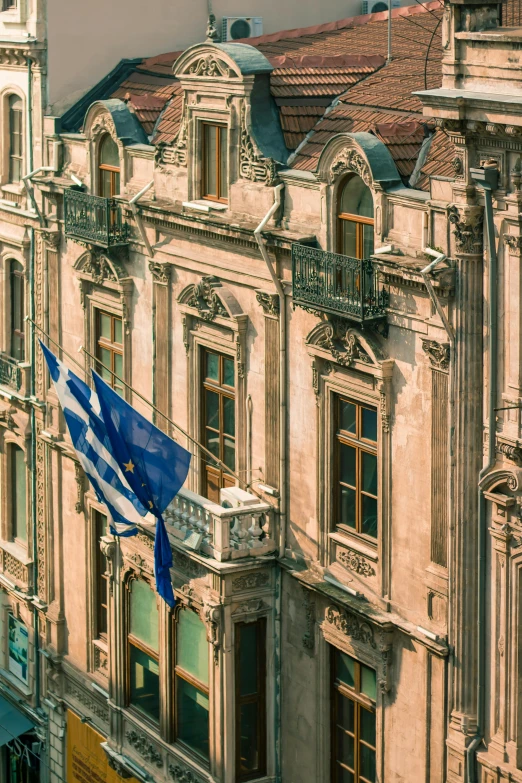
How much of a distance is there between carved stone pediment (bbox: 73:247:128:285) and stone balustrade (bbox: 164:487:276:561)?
20.8 feet

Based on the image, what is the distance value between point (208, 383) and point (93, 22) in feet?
34.8

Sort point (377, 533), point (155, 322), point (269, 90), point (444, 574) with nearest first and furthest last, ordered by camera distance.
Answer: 1. point (444, 574)
2. point (377, 533)
3. point (269, 90)
4. point (155, 322)

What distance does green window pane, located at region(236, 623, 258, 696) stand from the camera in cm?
3597

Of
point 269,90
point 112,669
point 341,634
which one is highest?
point 269,90

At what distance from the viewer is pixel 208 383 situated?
3794 centimetres

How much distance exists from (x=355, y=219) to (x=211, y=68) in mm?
5543

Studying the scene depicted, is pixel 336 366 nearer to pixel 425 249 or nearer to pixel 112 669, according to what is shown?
pixel 425 249

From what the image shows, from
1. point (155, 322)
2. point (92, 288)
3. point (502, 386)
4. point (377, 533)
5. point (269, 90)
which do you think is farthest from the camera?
point (92, 288)

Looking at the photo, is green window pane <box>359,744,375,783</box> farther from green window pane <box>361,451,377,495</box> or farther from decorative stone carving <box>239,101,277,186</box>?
decorative stone carving <box>239,101,277,186</box>

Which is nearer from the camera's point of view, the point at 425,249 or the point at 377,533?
the point at 425,249

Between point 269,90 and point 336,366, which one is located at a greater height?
point 269,90

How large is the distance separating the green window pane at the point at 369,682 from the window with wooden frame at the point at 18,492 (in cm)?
1584

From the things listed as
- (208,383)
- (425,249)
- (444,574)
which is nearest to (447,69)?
(425,249)

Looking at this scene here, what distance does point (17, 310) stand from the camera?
46.8m
